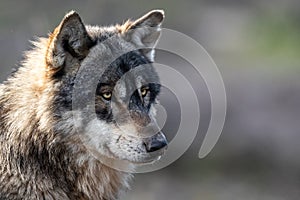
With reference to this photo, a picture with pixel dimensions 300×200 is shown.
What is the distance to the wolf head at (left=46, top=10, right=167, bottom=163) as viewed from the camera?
674 centimetres

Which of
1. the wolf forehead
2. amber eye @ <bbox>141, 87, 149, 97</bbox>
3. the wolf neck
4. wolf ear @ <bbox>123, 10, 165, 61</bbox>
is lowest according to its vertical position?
the wolf neck

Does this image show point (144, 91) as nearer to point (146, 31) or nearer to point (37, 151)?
point (146, 31)

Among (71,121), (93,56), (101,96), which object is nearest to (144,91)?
(101,96)

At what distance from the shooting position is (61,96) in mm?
6750

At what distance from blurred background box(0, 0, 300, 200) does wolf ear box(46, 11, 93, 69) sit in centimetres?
531

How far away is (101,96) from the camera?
6.82 m

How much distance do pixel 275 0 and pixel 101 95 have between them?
→ 14.3 metres

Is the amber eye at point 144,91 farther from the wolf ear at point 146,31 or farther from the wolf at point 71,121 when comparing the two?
the wolf ear at point 146,31

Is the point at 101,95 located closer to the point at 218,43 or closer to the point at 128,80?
the point at 128,80

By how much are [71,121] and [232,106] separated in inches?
312

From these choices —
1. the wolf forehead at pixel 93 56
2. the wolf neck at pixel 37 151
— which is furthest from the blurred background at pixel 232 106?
the wolf neck at pixel 37 151

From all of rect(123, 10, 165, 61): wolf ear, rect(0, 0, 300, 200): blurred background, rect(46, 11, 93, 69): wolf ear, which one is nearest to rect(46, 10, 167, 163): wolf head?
rect(46, 11, 93, 69): wolf ear

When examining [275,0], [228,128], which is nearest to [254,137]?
[228,128]

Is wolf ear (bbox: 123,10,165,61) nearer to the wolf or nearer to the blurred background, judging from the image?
the wolf
